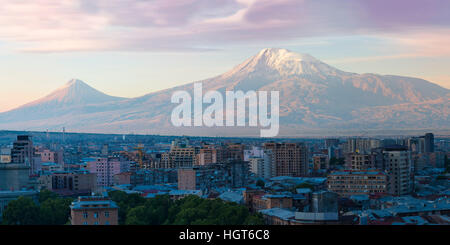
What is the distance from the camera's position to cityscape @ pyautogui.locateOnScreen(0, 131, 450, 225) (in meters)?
11.9

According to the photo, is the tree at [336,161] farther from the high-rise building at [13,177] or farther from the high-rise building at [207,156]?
the high-rise building at [13,177]

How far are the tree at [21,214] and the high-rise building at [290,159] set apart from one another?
16861mm

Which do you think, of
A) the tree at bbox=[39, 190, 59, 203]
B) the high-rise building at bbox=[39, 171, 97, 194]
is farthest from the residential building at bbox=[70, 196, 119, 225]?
the high-rise building at bbox=[39, 171, 97, 194]

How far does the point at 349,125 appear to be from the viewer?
4281 centimetres

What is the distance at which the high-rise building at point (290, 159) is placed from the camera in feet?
96.5

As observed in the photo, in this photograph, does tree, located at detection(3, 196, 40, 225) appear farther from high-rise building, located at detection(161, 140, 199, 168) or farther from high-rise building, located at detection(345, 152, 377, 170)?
high-rise building, located at detection(161, 140, 199, 168)

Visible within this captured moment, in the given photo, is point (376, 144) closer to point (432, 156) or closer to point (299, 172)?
point (432, 156)

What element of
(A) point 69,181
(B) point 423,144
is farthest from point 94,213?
(B) point 423,144

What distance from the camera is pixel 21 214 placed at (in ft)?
44.0

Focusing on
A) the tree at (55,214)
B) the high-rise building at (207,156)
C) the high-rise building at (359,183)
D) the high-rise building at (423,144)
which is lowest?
the tree at (55,214)

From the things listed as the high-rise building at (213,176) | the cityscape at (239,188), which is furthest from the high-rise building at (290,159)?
the high-rise building at (213,176)

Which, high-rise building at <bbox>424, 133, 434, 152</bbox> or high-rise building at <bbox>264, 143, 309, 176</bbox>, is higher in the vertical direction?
high-rise building at <bbox>424, 133, 434, 152</bbox>

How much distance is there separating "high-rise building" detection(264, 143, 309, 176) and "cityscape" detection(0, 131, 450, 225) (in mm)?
40

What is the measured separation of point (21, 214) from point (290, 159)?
17342 millimetres
